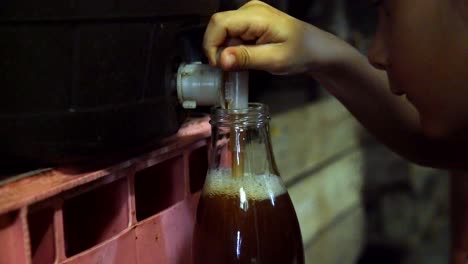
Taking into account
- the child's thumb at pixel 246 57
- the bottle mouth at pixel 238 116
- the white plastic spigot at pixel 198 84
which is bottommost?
the bottle mouth at pixel 238 116

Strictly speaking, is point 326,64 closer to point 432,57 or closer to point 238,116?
point 238,116

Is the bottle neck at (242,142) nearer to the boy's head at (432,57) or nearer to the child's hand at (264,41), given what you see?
the child's hand at (264,41)

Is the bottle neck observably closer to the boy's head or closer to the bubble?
the bubble

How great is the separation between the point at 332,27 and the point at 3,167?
898mm

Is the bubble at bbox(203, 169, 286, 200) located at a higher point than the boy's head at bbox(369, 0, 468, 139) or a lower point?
lower

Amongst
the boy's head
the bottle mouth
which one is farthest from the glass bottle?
the boy's head

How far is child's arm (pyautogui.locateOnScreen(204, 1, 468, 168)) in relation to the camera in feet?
1.61

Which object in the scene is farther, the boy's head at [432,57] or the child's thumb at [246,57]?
→ the child's thumb at [246,57]

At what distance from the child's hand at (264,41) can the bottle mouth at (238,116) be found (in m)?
0.04

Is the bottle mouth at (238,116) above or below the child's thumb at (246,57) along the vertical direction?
below

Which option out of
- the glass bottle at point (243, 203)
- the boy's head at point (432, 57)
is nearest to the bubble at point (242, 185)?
the glass bottle at point (243, 203)

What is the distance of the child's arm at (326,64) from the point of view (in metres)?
0.49

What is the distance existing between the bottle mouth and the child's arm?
0.04 metres

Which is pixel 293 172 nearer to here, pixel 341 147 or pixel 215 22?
pixel 341 147
